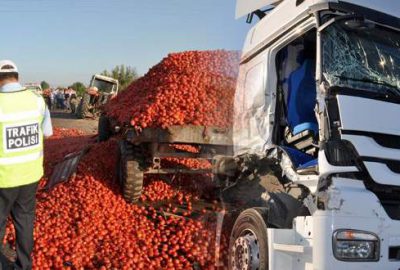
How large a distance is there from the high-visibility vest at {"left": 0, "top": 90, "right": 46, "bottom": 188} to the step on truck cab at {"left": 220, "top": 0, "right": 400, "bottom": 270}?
2.27m

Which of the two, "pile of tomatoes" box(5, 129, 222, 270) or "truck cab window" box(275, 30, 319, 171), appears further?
"pile of tomatoes" box(5, 129, 222, 270)

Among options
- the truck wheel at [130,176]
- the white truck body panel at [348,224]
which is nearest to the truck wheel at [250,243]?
the white truck body panel at [348,224]

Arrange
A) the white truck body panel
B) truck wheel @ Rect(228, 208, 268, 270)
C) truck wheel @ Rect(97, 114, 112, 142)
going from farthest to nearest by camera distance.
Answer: truck wheel @ Rect(97, 114, 112, 142) → truck wheel @ Rect(228, 208, 268, 270) → the white truck body panel

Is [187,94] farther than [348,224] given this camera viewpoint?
Yes

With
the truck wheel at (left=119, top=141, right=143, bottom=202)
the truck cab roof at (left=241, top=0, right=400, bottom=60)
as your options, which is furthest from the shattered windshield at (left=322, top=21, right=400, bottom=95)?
the truck wheel at (left=119, top=141, right=143, bottom=202)

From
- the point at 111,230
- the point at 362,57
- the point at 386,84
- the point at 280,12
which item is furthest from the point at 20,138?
the point at 386,84

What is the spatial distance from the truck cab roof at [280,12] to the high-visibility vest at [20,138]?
2.55 metres

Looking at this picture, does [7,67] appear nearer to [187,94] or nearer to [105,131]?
[187,94]

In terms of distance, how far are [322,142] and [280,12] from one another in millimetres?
1863

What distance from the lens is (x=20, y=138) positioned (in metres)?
4.90

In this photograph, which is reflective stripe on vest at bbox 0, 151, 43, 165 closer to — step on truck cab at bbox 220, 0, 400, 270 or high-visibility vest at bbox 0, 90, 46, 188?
high-visibility vest at bbox 0, 90, 46, 188

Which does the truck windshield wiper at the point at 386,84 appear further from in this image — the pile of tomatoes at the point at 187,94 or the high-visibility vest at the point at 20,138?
the high-visibility vest at the point at 20,138

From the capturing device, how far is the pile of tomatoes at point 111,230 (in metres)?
5.52

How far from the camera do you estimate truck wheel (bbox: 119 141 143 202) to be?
7.47 metres
